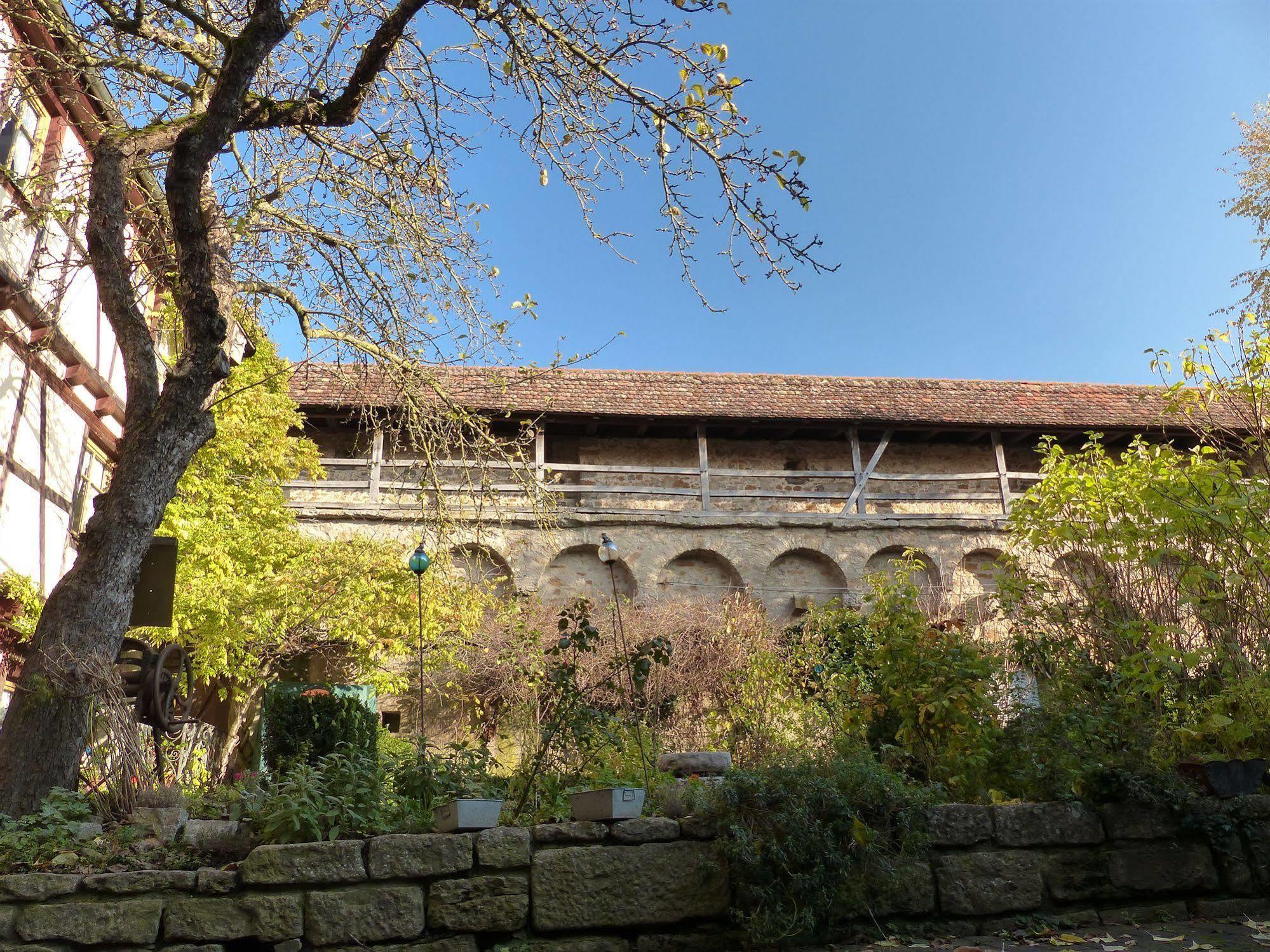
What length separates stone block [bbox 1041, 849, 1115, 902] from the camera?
4.22 meters

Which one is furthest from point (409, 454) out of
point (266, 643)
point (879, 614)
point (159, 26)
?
point (879, 614)

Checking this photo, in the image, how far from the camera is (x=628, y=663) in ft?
15.9

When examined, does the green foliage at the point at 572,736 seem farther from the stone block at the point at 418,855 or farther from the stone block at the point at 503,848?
the stone block at the point at 418,855

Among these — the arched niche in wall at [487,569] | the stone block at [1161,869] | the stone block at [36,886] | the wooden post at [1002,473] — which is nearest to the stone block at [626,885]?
the stone block at [36,886]

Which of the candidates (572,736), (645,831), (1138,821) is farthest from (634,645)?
(645,831)

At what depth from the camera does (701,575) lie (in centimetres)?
1501

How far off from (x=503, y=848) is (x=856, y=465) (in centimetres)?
1236

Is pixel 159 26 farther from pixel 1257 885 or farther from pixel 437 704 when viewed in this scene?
pixel 437 704

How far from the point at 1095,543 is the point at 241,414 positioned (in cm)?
845

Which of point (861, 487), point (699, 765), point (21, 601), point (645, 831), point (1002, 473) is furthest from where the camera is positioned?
point (1002, 473)

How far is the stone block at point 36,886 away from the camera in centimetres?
351

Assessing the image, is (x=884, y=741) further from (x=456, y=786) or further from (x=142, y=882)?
(x=142, y=882)

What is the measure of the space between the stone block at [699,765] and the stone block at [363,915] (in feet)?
5.85

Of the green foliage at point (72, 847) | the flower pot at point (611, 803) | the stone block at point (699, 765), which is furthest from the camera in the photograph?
the stone block at point (699, 765)
